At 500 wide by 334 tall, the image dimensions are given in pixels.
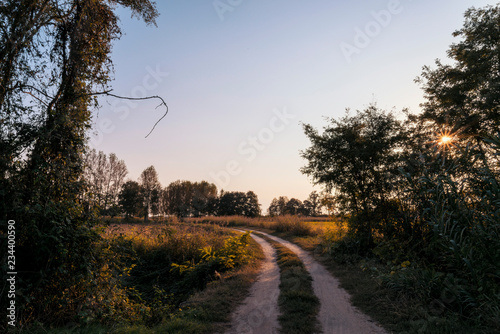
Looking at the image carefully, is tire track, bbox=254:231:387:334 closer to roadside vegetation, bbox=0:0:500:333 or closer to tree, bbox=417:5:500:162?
roadside vegetation, bbox=0:0:500:333

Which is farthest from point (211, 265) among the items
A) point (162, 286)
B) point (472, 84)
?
point (472, 84)

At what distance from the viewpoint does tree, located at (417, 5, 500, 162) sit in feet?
46.0

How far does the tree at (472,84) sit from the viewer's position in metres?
14.0

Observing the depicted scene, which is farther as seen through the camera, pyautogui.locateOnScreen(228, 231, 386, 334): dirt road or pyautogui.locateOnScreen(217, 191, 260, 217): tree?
pyautogui.locateOnScreen(217, 191, 260, 217): tree

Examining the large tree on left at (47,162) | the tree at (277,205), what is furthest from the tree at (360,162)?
the tree at (277,205)

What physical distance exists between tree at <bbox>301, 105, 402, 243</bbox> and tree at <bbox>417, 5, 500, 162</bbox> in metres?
5.81

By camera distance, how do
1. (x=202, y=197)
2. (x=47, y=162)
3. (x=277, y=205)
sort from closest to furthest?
1. (x=47, y=162)
2. (x=202, y=197)
3. (x=277, y=205)

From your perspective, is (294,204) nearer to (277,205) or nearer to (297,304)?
(277,205)

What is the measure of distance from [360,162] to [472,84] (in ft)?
33.0

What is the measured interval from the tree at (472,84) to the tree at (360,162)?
19.1 feet

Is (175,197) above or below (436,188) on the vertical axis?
above

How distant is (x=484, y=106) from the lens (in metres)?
13.6

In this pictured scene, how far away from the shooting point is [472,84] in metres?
15.6

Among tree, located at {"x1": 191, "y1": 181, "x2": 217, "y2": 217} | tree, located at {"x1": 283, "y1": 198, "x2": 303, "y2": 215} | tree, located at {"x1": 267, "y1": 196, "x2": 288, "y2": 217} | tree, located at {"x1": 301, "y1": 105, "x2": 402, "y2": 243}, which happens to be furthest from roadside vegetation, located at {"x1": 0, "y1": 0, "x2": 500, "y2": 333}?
tree, located at {"x1": 267, "y1": 196, "x2": 288, "y2": 217}
